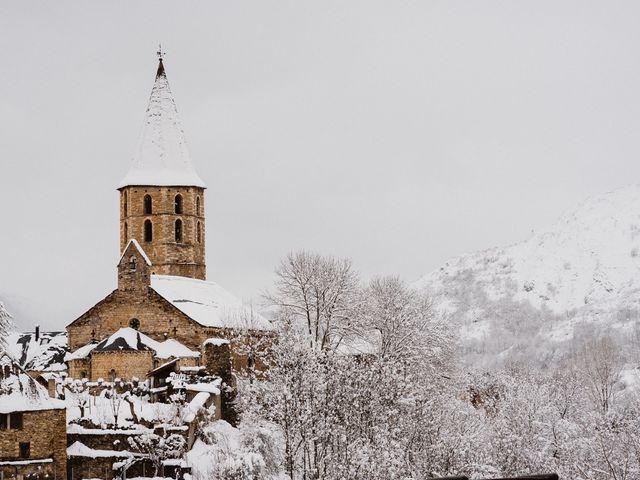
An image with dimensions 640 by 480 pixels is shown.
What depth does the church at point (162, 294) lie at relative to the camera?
73562 millimetres

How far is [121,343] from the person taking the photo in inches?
2923

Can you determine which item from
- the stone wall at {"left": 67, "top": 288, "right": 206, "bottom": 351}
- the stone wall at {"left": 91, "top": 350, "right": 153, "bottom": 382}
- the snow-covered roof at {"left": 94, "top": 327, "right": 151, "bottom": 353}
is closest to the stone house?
the stone wall at {"left": 91, "top": 350, "right": 153, "bottom": 382}

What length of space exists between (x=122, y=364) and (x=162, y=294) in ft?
26.0

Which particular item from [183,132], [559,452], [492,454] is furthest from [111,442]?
[183,132]

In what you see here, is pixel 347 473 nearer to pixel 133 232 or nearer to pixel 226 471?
pixel 226 471

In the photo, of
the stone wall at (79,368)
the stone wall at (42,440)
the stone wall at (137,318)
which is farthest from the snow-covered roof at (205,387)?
the stone wall at (137,318)

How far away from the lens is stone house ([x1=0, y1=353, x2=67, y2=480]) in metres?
52.1

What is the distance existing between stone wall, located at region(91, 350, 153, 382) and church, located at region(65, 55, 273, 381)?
0.05 metres

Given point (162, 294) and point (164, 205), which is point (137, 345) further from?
point (164, 205)

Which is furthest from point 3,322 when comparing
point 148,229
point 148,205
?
point 148,205

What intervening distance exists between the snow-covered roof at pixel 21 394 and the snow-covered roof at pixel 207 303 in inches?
858

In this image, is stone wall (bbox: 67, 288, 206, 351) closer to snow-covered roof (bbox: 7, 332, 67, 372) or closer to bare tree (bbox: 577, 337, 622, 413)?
snow-covered roof (bbox: 7, 332, 67, 372)

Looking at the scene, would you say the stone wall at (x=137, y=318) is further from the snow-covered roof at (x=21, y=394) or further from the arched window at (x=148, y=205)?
the snow-covered roof at (x=21, y=394)

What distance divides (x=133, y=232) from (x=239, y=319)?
12594 mm
